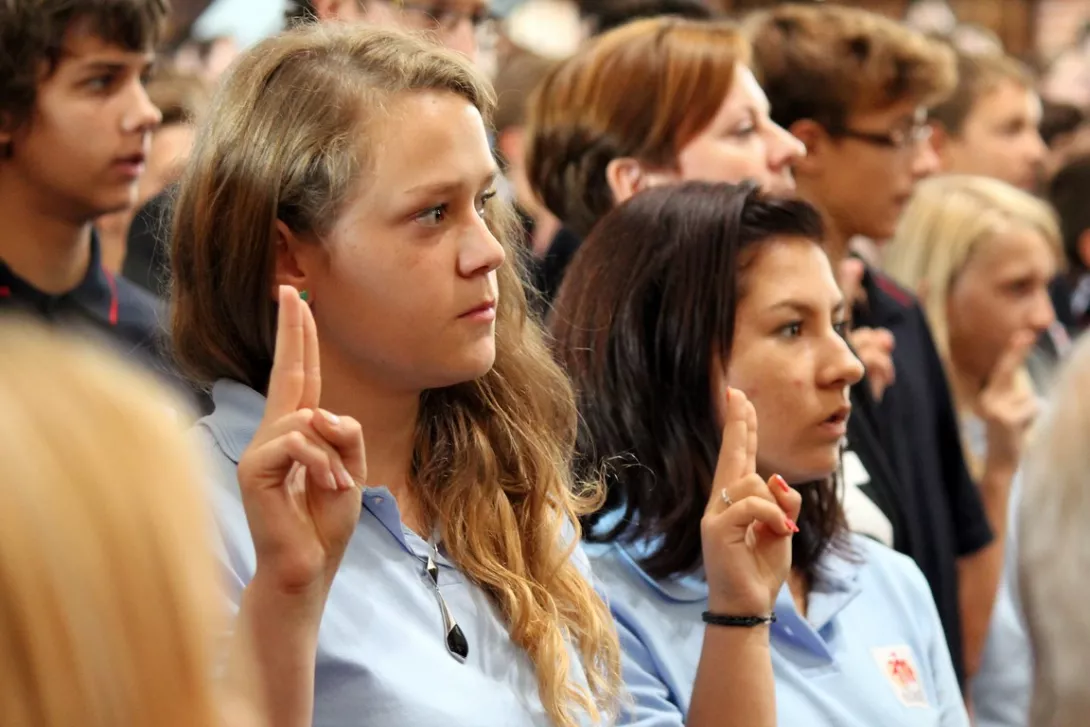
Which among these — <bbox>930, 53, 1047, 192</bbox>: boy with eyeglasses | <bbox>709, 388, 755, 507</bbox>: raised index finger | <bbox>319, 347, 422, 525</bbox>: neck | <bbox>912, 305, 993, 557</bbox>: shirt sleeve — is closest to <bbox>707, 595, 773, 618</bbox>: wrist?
<bbox>709, 388, 755, 507</bbox>: raised index finger

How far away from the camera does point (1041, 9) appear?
1011 centimetres

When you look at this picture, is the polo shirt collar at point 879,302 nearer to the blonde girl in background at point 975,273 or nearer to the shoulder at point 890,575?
the blonde girl in background at point 975,273

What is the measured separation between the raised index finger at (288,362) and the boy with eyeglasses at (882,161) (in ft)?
5.61

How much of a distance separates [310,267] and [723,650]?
666 millimetres

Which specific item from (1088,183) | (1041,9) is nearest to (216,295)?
(1088,183)

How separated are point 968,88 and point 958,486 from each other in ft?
7.78

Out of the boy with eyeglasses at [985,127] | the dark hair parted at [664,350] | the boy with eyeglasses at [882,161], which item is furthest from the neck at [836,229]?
the boy with eyeglasses at [985,127]

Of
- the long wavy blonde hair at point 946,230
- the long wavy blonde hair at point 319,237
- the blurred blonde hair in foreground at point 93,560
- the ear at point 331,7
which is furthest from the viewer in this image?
the long wavy blonde hair at point 946,230

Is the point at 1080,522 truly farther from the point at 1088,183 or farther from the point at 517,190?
the point at 1088,183

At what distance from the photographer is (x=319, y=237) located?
1.70 m

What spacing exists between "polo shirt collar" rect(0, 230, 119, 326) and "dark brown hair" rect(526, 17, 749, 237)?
31.4 inches

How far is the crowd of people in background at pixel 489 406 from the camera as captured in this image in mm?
919

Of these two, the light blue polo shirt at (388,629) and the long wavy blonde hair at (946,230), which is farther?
the long wavy blonde hair at (946,230)

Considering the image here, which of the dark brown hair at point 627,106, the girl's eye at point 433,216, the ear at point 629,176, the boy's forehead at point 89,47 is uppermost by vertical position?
the girl's eye at point 433,216
